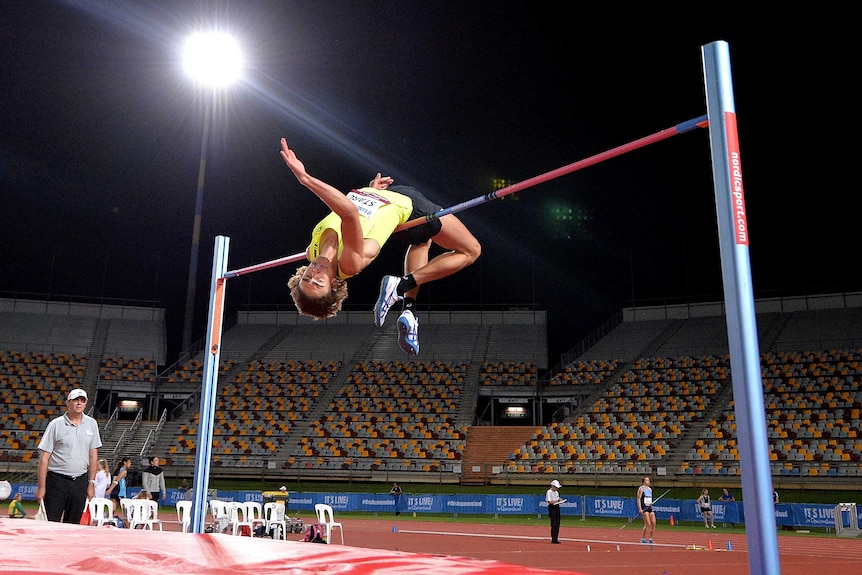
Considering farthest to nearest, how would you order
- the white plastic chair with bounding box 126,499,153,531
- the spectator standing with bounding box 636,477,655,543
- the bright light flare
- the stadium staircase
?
the stadium staircase, the bright light flare, the spectator standing with bounding box 636,477,655,543, the white plastic chair with bounding box 126,499,153,531

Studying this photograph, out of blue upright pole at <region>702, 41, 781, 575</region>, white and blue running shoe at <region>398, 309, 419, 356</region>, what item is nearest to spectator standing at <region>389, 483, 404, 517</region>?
white and blue running shoe at <region>398, 309, 419, 356</region>

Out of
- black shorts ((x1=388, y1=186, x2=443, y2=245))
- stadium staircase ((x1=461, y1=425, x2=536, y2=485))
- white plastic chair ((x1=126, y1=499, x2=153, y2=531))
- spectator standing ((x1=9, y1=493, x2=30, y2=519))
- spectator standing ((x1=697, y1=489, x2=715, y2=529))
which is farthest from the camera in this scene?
stadium staircase ((x1=461, y1=425, x2=536, y2=485))

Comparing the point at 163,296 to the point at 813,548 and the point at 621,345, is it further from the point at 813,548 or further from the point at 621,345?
the point at 813,548

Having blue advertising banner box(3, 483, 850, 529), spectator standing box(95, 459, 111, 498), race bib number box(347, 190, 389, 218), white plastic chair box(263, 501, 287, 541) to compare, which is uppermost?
race bib number box(347, 190, 389, 218)

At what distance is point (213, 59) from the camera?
20.5 m

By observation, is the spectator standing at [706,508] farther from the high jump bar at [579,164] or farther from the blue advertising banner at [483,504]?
the high jump bar at [579,164]

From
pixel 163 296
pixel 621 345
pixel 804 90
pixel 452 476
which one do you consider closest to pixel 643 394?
pixel 621 345

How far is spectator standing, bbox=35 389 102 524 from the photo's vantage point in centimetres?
543

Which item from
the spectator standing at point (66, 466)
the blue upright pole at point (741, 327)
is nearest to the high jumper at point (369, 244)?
the blue upright pole at point (741, 327)

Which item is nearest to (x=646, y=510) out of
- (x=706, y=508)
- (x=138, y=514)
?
(x=706, y=508)

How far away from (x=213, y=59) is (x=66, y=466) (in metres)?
17.6

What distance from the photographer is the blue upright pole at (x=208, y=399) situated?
19.9 ft

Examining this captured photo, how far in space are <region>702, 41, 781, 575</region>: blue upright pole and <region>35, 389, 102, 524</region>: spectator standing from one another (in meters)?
4.77

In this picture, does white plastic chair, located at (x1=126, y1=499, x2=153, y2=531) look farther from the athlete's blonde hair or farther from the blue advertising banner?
the blue advertising banner
